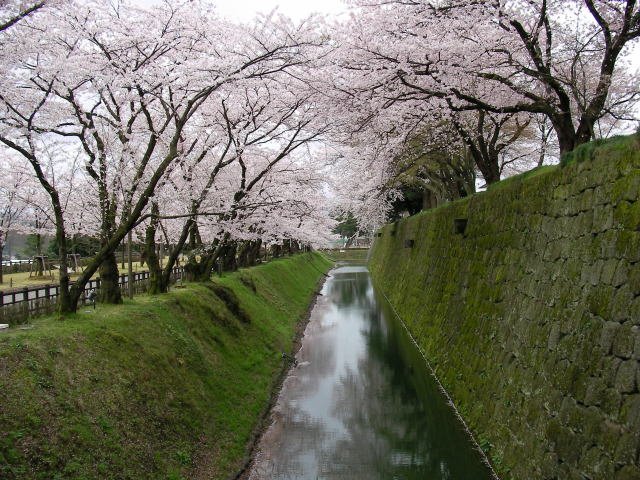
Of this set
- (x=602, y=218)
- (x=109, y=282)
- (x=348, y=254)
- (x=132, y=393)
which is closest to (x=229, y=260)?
(x=109, y=282)

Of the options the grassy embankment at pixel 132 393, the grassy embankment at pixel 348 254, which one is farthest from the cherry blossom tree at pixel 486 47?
the grassy embankment at pixel 348 254

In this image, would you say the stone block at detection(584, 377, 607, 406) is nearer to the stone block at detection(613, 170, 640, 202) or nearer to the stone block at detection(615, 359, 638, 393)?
the stone block at detection(615, 359, 638, 393)

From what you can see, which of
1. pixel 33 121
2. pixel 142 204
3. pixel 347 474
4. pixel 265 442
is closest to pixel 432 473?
pixel 347 474

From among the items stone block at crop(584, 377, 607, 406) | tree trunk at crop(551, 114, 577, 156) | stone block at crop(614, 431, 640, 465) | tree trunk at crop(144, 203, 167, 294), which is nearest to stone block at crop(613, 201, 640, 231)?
stone block at crop(584, 377, 607, 406)

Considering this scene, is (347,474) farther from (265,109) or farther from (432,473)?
(265,109)

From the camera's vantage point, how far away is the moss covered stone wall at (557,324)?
4.99 metres

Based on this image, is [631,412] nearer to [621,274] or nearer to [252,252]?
[621,274]

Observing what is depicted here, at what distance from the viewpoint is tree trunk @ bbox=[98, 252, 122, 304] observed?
35.2 feet

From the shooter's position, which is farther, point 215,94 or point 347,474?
point 215,94

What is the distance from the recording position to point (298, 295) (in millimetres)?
26797

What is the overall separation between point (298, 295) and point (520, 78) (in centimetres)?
1683

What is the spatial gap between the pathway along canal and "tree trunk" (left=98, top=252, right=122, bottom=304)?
4.08 metres

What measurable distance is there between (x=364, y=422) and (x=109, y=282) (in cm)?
592

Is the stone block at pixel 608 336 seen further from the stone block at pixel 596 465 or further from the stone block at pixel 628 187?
the stone block at pixel 628 187
